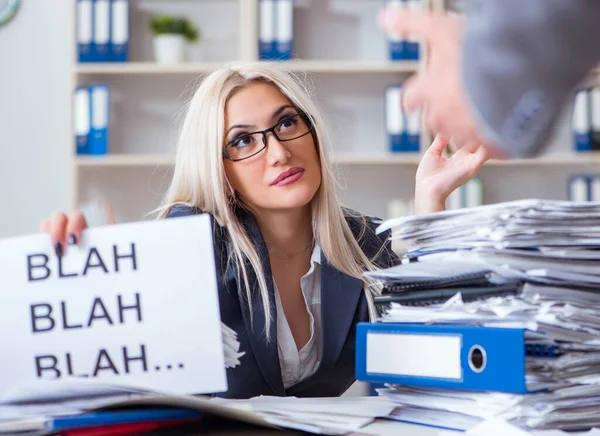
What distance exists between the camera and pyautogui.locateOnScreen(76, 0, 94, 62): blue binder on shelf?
3.54 meters

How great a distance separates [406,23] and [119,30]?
9.91 ft

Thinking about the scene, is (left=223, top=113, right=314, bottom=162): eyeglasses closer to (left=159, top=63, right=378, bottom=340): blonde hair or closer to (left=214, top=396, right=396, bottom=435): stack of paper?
(left=159, top=63, right=378, bottom=340): blonde hair

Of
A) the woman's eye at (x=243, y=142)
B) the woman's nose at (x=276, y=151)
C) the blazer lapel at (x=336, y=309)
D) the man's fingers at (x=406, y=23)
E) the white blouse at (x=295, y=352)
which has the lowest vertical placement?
the white blouse at (x=295, y=352)

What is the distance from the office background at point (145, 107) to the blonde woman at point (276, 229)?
215cm

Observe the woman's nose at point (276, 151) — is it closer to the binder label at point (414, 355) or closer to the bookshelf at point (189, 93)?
the binder label at point (414, 355)

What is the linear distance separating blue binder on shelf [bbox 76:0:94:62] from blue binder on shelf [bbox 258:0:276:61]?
2.54 feet

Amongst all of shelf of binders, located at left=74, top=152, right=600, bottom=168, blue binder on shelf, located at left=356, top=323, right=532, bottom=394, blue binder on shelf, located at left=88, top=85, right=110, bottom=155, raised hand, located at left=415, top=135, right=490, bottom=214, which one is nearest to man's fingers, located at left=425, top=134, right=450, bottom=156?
raised hand, located at left=415, top=135, right=490, bottom=214

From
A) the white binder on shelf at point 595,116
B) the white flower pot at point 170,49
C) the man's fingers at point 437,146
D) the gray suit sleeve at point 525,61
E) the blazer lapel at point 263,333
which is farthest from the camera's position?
the white flower pot at point 170,49

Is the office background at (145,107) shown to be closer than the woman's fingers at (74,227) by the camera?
No

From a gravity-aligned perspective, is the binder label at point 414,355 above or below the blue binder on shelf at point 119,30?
below

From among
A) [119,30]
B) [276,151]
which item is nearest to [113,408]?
[276,151]

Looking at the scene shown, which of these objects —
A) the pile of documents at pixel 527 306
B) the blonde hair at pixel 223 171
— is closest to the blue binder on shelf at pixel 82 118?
the blonde hair at pixel 223 171

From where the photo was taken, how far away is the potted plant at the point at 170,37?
3662 millimetres

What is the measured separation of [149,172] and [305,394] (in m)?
2.58
